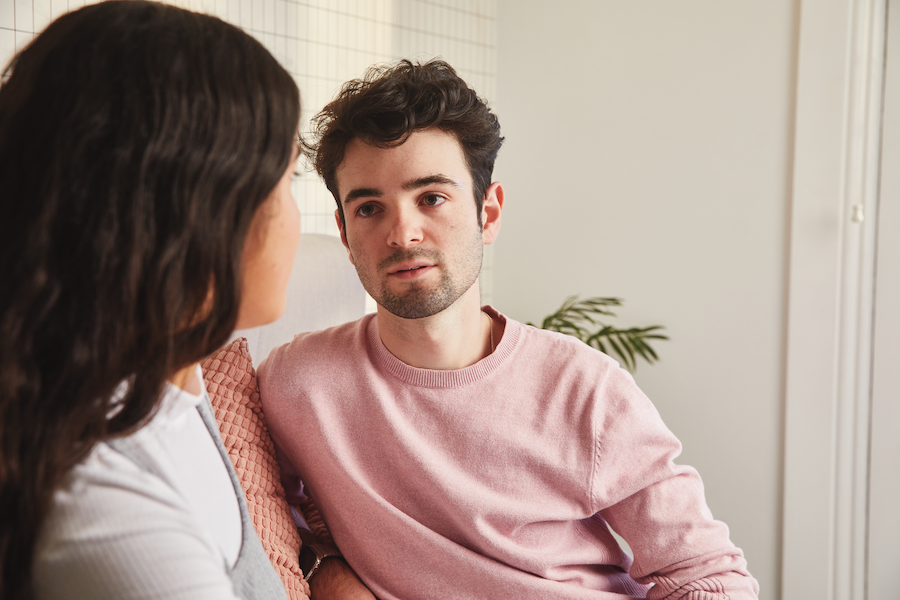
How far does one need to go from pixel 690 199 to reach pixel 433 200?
1194 millimetres

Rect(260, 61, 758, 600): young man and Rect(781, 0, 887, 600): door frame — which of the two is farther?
Rect(781, 0, 887, 600): door frame

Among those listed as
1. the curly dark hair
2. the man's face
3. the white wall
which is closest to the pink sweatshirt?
the man's face

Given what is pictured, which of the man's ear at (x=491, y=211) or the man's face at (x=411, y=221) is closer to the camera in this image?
the man's face at (x=411, y=221)

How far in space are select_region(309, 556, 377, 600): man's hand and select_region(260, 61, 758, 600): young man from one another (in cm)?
3

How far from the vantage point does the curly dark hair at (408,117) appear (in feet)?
3.95

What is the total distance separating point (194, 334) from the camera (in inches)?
25.8

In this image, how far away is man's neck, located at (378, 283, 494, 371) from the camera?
1.22 meters

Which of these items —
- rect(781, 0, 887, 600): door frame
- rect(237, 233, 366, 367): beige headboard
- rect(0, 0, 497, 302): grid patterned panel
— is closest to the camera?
rect(237, 233, 366, 367): beige headboard

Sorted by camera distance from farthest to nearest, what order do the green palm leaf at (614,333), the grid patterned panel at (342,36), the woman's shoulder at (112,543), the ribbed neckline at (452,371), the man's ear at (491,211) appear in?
1. the green palm leaf at (614,333)
2. the grid patterned panel at (342,36)
3. the man's ear at (491,211)
4. the ribbed neckline at (452,371)
5. the woman's shoulder at (112,543)

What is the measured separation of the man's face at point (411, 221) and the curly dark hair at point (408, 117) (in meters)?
0.02

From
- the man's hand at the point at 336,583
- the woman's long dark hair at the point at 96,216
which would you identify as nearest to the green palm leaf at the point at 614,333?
the man's hand at the point at 336,583

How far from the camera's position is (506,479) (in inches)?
44.6

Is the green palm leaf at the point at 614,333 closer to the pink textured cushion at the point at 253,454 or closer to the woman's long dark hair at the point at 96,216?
the pink textured cushion at the point at 253,454

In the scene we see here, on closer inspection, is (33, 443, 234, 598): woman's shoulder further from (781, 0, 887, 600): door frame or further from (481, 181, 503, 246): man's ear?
(781, 0, 887, 600): door frame
